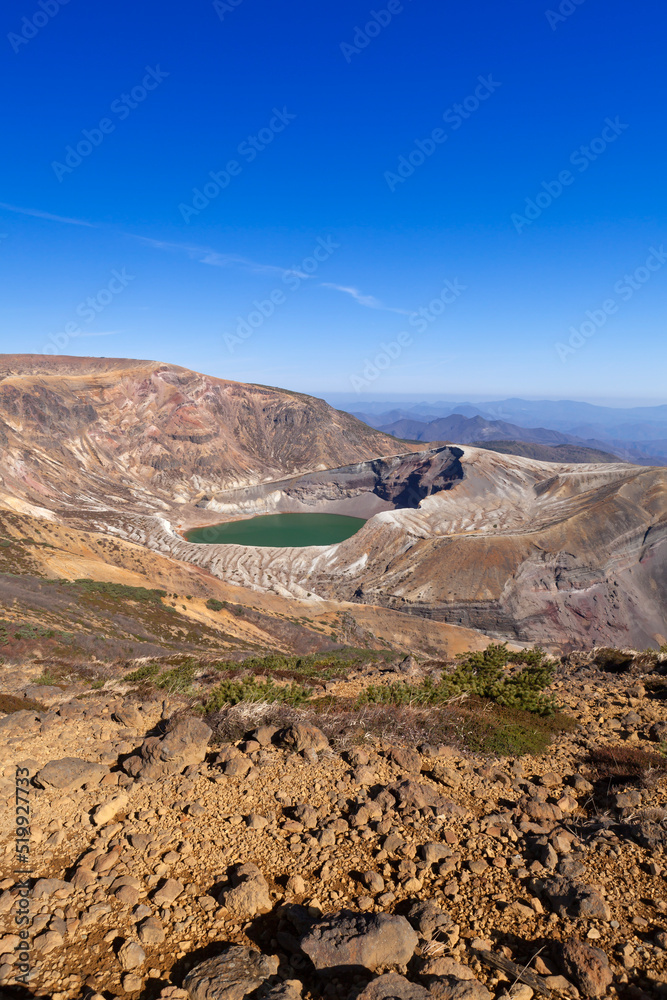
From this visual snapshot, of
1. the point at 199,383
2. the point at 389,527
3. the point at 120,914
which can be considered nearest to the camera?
the point at 120,914

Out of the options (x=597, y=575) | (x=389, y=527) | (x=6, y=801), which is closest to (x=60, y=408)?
(x=389, y=527)

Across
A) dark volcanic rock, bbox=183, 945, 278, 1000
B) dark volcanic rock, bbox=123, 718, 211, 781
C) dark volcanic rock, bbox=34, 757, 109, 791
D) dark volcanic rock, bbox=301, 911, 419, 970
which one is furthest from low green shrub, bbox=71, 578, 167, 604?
dark volcanic rock, bbox=301, 911, 419, 970

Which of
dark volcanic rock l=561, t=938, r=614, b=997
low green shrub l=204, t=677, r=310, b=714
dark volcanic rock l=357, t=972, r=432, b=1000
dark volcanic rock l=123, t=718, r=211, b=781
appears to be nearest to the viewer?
dark volcanic rock l=357, t=972, r=432, b=1000

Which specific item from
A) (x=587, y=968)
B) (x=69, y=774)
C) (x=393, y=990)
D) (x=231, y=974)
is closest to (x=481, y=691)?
(x=587, y=968)

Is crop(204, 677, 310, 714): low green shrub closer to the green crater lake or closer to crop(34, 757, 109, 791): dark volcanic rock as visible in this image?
crop(34, 757, 109, 791): dark volcanic rock

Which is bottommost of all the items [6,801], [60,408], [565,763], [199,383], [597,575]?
[597,575]

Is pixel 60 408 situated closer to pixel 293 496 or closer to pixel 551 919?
pixel 293 496

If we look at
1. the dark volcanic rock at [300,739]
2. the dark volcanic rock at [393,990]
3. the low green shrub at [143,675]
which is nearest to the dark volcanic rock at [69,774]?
the dark volcanic rock at [300,739]
